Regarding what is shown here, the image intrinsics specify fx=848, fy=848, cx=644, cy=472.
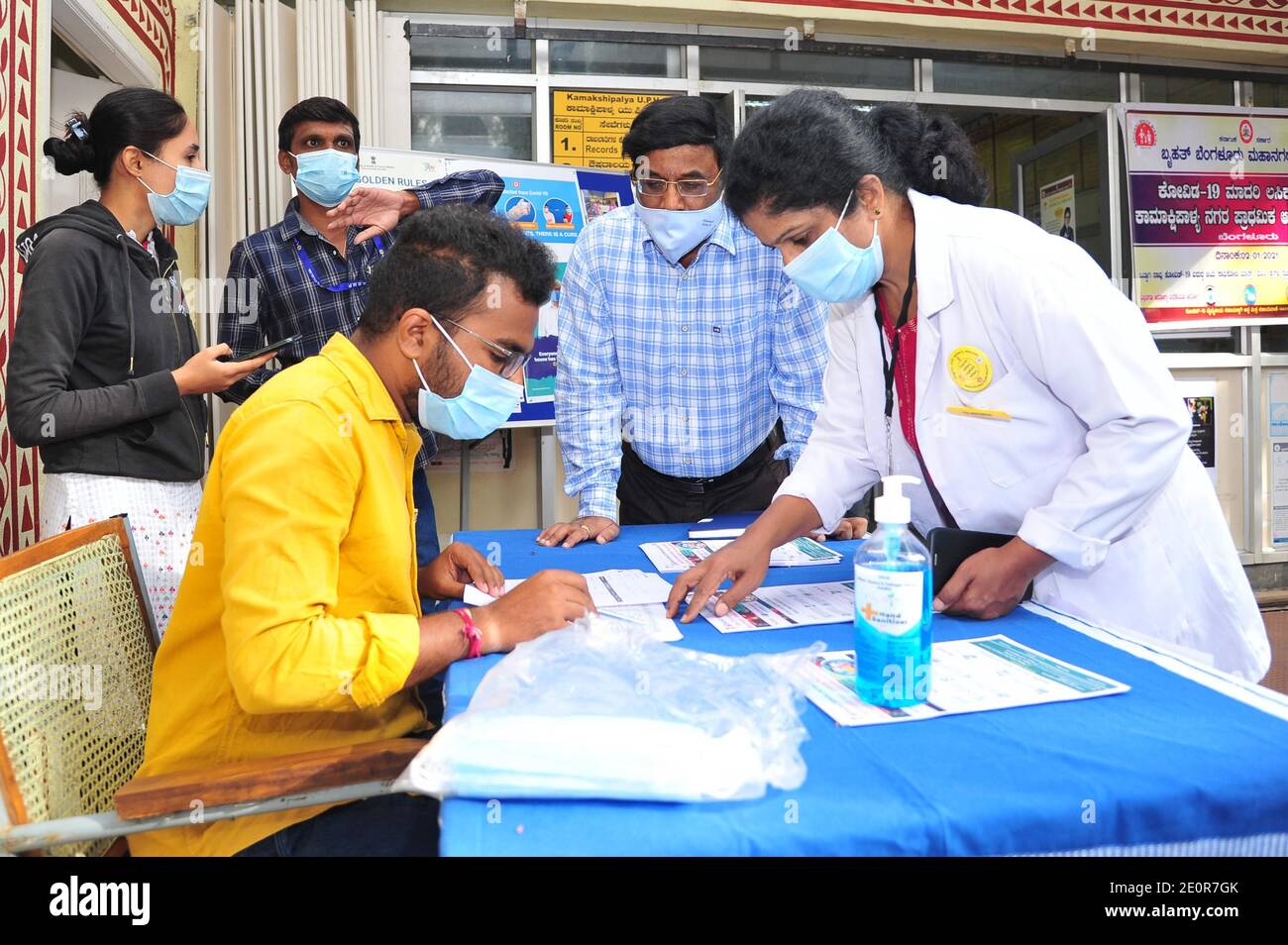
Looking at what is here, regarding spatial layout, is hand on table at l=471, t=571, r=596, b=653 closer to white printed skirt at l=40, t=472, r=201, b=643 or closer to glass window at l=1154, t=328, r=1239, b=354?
white printed skirt at l=40, t=472, r=201, b=643

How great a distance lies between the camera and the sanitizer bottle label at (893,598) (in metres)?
0.88

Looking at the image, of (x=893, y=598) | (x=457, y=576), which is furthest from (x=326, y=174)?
(x=893, y=598)

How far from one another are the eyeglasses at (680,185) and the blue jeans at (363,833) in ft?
5.43

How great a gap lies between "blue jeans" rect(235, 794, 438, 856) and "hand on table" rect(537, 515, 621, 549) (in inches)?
32.6

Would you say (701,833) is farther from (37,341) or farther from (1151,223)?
(1151,223)

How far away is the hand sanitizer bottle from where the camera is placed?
894 mm

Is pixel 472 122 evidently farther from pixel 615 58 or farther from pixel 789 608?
pixel 789 608

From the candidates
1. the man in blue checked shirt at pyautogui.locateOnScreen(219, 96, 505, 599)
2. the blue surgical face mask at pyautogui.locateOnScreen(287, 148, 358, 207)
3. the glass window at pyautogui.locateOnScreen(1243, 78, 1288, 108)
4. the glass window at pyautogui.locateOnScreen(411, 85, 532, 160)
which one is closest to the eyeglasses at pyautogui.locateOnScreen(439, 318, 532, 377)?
the man in blue checked shirt at pyautogui.locateOnScreen(219, 96, 505, 599)

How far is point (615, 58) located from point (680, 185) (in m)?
2.67
